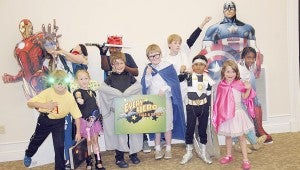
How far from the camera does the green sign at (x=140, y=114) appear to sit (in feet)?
13.5

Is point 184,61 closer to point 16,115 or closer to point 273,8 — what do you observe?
point 273,8

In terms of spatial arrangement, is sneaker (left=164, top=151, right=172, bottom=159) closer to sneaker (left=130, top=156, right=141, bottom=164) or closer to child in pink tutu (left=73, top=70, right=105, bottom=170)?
sneaker (left=130, top=156, right=141, bottom=164)

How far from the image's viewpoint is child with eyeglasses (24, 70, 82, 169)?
3855 millimetres

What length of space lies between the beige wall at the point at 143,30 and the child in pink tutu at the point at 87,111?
792mm

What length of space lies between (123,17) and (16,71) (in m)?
1.59

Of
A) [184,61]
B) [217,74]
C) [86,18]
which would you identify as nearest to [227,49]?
[217,74]

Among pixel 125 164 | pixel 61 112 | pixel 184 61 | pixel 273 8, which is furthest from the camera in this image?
pixel 273 8

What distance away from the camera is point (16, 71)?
15.4ft

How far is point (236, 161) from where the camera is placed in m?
4.25

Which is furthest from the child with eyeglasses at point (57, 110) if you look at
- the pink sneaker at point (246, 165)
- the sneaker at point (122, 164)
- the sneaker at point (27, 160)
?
the pink sneaker at point (246, 165)

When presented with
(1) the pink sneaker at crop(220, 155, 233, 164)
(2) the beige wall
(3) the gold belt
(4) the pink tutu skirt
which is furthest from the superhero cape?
(4) the pink tutu skirt

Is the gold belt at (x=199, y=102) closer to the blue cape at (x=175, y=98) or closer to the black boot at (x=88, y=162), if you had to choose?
the blue cape at (x=175, y=98)

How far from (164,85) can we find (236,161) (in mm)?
1250

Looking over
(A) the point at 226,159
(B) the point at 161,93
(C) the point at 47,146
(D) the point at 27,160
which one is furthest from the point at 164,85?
(D) the point at 27,160
